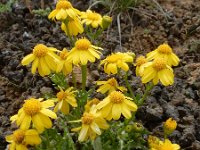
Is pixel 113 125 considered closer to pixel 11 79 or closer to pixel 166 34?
pixel 11 79

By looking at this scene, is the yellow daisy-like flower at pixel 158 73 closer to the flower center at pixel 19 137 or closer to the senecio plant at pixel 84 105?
the senecio plant at pixel 84 105

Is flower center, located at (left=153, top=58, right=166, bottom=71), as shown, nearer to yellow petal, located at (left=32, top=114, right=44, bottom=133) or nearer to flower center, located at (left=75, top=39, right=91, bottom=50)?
flower center, located at (left=75, top=39, right=91, bottom=50)

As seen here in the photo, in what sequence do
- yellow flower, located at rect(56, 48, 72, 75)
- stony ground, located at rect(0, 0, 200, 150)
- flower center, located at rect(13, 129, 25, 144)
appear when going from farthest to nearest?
stony ground, located at rect(0, 0, 200, 150) → yellow flower, located at rect(56, 48, 72, 75) → flower center, located at rect(13, 129, 25, 144)

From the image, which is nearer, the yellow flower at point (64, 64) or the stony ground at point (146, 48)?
the yellow flower at point (64, 64)

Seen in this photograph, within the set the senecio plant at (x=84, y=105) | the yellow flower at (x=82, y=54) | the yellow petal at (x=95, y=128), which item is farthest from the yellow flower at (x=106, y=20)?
the yellow petal at (x=95, y=128)

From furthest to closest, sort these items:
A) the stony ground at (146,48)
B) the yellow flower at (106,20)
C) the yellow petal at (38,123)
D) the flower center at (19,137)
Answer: the stony ground at (146,48), the yellow flower at (106,20), the flower center at (19,137), the yellow petal at (38,123)

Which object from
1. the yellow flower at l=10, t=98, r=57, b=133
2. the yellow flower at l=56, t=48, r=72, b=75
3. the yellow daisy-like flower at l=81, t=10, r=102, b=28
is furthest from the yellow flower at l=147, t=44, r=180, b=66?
the yellow flower at l=10, t=98, r=57, b=133

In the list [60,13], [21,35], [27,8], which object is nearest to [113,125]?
[60,13]
